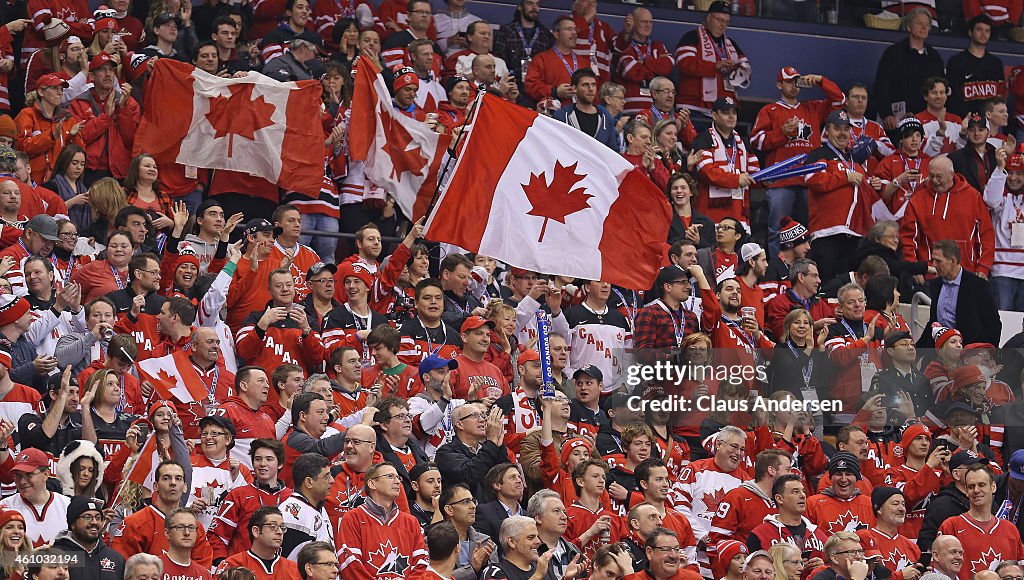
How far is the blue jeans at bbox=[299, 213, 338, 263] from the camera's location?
49.8 ft

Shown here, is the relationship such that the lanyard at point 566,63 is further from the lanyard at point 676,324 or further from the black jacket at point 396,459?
the black jacket at point 396,459

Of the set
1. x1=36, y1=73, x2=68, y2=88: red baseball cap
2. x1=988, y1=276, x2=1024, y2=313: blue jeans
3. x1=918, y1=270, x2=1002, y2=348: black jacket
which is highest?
x1=36, y1=73, x2=68, y2=88: red baseball cap

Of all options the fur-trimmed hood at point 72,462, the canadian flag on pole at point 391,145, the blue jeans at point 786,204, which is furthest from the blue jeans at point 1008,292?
the fur-trimmed hood at point 72,462

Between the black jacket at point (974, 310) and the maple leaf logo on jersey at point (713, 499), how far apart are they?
3.83 metres

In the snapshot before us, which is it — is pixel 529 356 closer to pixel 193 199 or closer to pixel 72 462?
pixel 72 462

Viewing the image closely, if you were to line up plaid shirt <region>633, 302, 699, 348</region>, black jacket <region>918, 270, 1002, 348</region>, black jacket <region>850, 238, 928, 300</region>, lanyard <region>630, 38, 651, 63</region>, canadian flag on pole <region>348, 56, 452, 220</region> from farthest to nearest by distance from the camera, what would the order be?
lanyard <region>630, 38, 651, 63</region> → black jacket <region>850, 238, 928, 300</region> → black jacket <region>918, 270, 1002, 348</region> → canadian flag on pole <region>348, 56, 452, 220</region> → plaid shirt <region>633, 302, 699, 348</region>

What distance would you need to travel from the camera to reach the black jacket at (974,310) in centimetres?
1606

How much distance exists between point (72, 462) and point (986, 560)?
5.90m

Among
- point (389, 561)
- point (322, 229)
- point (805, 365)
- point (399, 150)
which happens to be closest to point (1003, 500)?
point (805, 365)

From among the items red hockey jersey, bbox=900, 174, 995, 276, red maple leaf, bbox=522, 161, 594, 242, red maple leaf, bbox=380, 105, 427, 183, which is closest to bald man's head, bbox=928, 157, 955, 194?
red hockey jersey, bbox=900, 174, 995, 276

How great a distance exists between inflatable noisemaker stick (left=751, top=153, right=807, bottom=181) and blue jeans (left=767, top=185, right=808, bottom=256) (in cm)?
21

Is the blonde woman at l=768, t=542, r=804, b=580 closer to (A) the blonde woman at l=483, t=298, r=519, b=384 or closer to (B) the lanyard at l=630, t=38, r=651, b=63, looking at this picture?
(A) the blonde woman at l=483, t=298, r=519, b=384

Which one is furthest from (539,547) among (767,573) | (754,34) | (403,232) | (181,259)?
(754,34)

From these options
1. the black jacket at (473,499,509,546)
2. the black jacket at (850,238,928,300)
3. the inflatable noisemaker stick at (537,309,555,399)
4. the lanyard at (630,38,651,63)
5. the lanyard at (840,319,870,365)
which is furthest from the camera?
the lanyard at (630,38,651,63)
